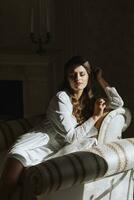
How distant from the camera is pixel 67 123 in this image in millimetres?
2639

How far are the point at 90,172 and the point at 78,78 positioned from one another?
1.91 feet

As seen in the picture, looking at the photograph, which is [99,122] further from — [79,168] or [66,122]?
[79,168]

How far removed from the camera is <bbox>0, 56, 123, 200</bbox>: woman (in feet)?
8.60

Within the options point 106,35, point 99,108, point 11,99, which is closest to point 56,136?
point 99,108

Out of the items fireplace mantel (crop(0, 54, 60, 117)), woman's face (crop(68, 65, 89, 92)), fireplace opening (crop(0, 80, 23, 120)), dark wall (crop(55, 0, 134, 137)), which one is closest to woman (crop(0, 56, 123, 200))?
woman's face (crop(68, 65, 89, 92))

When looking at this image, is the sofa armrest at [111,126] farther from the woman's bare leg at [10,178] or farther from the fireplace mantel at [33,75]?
the fireplace mantel at [33,75]

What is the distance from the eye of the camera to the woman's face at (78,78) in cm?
273

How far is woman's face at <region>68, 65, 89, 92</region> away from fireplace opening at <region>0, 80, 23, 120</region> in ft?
5.02

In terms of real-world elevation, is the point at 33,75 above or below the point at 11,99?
above

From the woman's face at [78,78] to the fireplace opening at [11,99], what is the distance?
5.02 feet

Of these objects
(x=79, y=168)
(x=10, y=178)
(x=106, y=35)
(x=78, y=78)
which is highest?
(x=106, y=35)

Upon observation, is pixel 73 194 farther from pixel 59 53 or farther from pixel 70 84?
pixel 59 53

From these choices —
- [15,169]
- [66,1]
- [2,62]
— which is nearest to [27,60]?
[2,62]

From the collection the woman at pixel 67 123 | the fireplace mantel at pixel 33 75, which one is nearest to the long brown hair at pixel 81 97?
the woman at pixel 67 123
